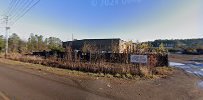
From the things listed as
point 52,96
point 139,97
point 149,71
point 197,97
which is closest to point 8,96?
point 52,96

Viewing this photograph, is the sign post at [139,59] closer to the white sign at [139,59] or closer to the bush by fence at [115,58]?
the white sign at [139,59]

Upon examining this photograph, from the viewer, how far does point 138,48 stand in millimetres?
23953

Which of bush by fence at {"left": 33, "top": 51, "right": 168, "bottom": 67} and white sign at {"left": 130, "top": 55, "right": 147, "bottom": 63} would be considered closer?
white sign at {"left": 130, "top": 55, "right": 147, "bottom": 63}

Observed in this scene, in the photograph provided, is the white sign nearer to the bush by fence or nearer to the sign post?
the sign post

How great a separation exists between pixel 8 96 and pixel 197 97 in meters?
7.62

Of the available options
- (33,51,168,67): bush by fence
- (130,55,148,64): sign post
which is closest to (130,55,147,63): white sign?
(130,55,148,64): sign post

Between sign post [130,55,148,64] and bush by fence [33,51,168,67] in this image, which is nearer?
sign post [130,55,148,64]

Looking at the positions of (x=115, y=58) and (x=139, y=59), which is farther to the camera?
(x=115, y=58)

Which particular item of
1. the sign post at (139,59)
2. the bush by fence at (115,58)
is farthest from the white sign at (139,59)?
the bush by fence at (115,58)

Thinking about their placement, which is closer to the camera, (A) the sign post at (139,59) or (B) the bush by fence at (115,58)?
(A) the sign post at (139,59)

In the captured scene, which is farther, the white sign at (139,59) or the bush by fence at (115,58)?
the bush by fence at (115,58)

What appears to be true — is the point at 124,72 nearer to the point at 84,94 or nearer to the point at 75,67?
the point at 75,67

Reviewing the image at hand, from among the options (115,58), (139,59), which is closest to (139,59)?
(139,59)

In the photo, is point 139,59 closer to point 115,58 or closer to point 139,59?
point 139,59
